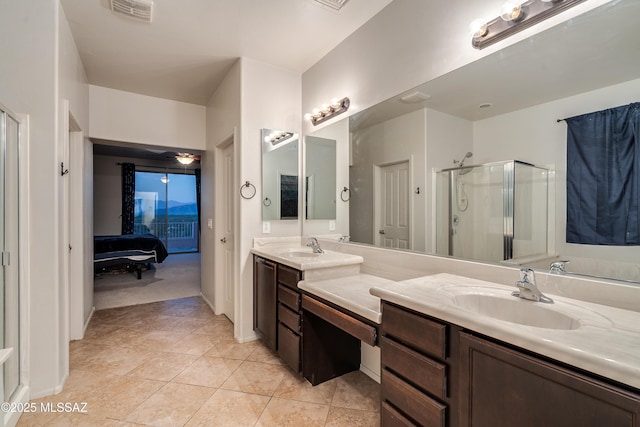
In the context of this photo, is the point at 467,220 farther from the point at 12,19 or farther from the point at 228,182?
the point at 12,19

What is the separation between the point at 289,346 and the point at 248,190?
4.91ft

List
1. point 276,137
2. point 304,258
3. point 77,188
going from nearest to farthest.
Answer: point 304,258
point 77,188
point 276,137

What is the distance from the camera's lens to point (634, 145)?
1.11 meters

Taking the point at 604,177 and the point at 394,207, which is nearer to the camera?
the point at 604,177

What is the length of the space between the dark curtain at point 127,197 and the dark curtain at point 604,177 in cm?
862

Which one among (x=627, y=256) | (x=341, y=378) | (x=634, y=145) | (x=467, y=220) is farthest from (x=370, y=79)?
(x=341, y=378)

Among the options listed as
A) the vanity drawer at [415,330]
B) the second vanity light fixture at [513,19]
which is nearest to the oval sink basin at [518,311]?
the vanity drawer at [415,330]

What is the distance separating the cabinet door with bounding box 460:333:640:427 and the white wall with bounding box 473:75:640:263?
2.21 feet

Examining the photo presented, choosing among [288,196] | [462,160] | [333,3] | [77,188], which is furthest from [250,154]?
[462,160]

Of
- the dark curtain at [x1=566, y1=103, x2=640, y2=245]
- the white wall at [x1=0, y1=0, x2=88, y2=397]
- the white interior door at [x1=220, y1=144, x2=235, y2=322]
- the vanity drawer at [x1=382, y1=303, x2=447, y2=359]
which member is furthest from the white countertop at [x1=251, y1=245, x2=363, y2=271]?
the white wall at [x1=0, y1=0, x2=88, y2=397]

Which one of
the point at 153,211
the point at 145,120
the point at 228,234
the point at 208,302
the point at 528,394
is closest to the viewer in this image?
the point at 528,394

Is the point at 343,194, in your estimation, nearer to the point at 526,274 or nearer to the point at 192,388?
the point at 526,274

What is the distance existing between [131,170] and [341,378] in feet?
25.1

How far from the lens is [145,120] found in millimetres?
3758
